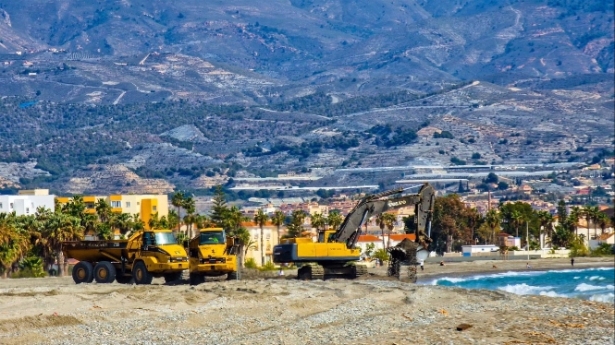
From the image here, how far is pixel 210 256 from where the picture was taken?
162 ft

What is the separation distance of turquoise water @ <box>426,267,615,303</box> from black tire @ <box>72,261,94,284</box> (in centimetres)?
2579

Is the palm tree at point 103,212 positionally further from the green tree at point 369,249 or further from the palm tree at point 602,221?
the palm tree at point 602,221

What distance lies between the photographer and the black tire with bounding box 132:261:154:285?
48500mm

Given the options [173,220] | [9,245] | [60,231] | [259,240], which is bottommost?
[9,245]

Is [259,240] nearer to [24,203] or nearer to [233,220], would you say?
[233,220]

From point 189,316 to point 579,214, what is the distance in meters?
118

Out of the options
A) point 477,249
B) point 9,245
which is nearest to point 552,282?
point 9,245

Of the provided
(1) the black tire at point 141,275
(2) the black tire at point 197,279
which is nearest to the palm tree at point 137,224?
(2) the black tire at point 197,279

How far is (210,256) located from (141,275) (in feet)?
7.64

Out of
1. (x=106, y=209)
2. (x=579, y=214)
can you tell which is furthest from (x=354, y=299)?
(x=579, y=214)

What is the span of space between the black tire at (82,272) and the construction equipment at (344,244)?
863 cm

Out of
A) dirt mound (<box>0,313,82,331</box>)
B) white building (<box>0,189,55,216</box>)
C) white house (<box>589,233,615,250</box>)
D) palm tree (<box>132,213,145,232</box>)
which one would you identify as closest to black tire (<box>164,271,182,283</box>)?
dirt mound (<box>0,313,82,331</box>)

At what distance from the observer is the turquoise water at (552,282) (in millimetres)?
76281

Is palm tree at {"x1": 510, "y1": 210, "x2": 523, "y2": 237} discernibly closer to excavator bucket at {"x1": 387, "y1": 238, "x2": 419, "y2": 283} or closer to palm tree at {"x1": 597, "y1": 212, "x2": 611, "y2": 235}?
palm tree at {"x1": 597, "y1": 212, "x2": 611, "y2": 235}
